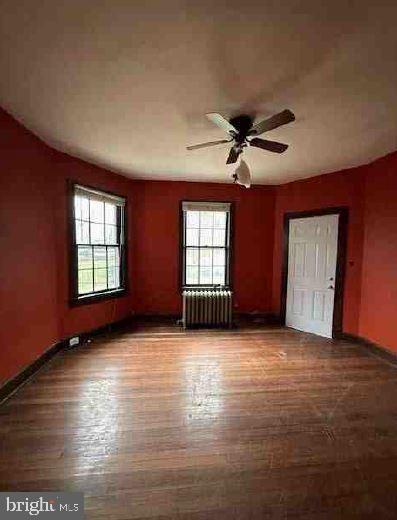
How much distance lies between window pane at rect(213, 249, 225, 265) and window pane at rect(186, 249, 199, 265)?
37cm

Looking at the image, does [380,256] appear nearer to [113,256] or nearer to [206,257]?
[206,257]

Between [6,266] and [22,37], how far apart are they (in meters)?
1.84

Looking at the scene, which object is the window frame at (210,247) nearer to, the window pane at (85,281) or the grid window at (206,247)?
the grid window at (206,247)

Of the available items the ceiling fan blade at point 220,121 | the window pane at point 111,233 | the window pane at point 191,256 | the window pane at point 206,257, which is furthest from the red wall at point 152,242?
the ceiling fan blade at point 220,121

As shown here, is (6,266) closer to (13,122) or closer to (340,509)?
(13,122)

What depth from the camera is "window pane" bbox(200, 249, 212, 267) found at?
539 centimetres

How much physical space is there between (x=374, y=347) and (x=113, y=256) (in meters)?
4.14

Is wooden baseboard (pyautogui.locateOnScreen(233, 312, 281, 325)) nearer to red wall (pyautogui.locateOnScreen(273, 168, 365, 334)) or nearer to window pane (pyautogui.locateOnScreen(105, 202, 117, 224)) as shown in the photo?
red wall (pyautogui.locateOnScreen(273, 168, 365, 334))

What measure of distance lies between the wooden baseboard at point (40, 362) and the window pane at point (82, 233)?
1.35 m

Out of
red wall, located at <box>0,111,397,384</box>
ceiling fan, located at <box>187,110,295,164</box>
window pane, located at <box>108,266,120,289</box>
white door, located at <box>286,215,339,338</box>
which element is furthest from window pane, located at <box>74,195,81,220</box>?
white door, located at <box>286,215,339,338</box>

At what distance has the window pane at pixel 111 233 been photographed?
462cm

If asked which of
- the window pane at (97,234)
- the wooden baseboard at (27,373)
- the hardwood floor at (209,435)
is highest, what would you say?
the window pane at (97,234)

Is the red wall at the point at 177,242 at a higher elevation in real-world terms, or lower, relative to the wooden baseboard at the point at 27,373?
higher

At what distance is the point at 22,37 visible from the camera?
161 cm
